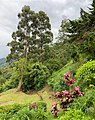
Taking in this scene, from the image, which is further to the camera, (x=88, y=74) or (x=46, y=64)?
(x=46, y=64)

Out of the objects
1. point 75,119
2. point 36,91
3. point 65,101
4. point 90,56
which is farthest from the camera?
point 36,91

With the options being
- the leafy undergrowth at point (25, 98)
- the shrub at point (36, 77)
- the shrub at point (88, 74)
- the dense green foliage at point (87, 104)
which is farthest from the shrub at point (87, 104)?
the shrub at point (36, 77)

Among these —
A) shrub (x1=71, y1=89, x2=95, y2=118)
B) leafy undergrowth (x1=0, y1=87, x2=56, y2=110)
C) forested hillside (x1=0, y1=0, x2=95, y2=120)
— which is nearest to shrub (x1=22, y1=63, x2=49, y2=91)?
forested hillside (x1=0, y1=0, x2=95, y2=120)

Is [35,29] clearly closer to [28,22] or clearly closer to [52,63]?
[28,22]

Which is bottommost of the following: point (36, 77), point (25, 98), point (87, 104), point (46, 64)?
point (87, 104)

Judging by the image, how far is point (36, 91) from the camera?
2369 centimetres

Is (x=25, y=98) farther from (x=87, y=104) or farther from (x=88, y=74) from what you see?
(x=87, y=104)

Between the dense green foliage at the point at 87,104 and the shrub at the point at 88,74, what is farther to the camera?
the shrub at the point at 88,74

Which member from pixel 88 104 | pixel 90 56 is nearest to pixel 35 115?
pixel 88 104

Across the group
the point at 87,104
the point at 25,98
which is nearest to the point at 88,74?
the point at 87,104

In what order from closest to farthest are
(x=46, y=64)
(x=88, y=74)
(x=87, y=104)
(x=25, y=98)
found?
(x=87, y=104) → (x=88, y=74) → (x=25, y=98) → (x=46, y=64)

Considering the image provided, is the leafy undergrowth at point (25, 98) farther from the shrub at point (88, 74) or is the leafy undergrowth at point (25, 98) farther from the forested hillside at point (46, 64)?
the shrub at point (88, 74)

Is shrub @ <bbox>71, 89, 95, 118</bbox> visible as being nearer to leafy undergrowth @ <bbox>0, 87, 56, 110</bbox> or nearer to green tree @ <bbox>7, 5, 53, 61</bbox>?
leafy undergrowth @ <bbox>0, 87, 56, 110</bbox>

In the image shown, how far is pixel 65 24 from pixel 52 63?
35.3ft
